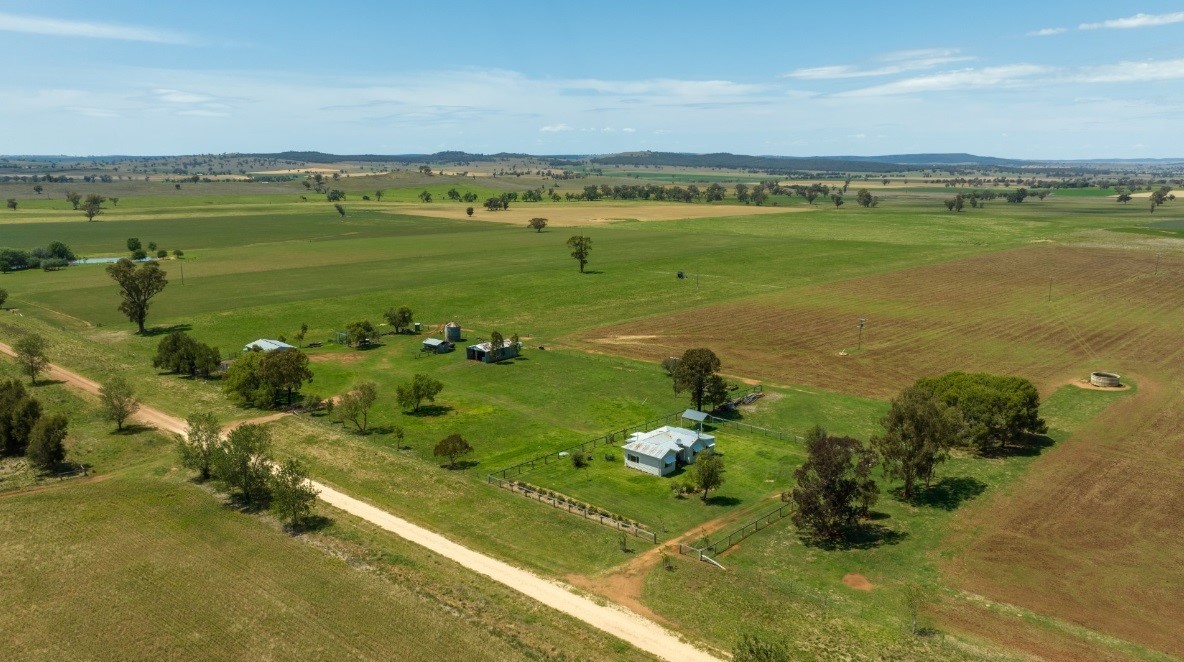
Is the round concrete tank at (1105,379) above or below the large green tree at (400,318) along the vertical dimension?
below

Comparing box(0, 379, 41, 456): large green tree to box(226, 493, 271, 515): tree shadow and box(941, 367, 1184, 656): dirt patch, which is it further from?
box(941, 367, 1184, 656): dirt patch

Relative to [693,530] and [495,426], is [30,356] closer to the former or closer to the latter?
[495,426]

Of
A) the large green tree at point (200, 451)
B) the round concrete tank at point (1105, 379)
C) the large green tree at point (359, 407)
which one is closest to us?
the large green tree at point (200, 451)

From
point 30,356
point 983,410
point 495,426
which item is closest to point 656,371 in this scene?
point 495,426

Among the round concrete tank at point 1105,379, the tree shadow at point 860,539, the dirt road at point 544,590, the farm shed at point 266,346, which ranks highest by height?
the farm shed at point 266,346

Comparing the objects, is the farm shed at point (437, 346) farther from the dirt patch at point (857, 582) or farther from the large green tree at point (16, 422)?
the dirt patch at point (857, 582)

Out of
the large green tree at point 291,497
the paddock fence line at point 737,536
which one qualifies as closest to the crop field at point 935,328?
the paddock fence line at point 737,536

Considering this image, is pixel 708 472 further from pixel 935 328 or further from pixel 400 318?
pixel 935 328
